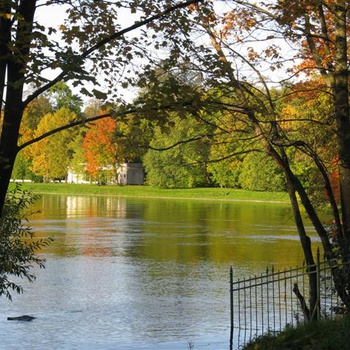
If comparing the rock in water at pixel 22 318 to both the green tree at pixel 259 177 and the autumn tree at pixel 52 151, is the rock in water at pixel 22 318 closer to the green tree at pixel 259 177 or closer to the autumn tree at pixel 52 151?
the green tree at pixel 259 177

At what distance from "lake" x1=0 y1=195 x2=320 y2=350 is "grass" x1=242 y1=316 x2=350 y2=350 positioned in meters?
4.59

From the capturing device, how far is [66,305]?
60.3 ft

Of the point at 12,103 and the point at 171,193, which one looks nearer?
the point at 12,103

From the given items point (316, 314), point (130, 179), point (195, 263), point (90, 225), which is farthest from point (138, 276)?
point (130, 179)

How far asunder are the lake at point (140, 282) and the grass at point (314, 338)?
4.59m

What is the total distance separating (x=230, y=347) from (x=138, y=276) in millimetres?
9908

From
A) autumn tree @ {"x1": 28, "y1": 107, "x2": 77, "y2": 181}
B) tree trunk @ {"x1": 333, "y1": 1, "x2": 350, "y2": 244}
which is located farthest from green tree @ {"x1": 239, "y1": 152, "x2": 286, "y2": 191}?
tree trunk @ {"x1": 333, "y1": 1, "x2": 350, "y2": 244}

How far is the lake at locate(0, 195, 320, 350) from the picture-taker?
1508cm

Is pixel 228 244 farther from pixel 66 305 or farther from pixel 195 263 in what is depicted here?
pixel 66 305

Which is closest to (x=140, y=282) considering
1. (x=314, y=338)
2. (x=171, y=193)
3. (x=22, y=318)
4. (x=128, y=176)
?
(x=22, y=318)

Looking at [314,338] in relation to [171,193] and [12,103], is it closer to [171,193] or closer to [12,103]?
[12,103]

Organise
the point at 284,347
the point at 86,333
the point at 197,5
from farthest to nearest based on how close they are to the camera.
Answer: the point at 86,333 < the point at 197,5 < the point at 284,347

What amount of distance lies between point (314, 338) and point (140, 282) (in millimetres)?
13788

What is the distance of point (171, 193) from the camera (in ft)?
269
